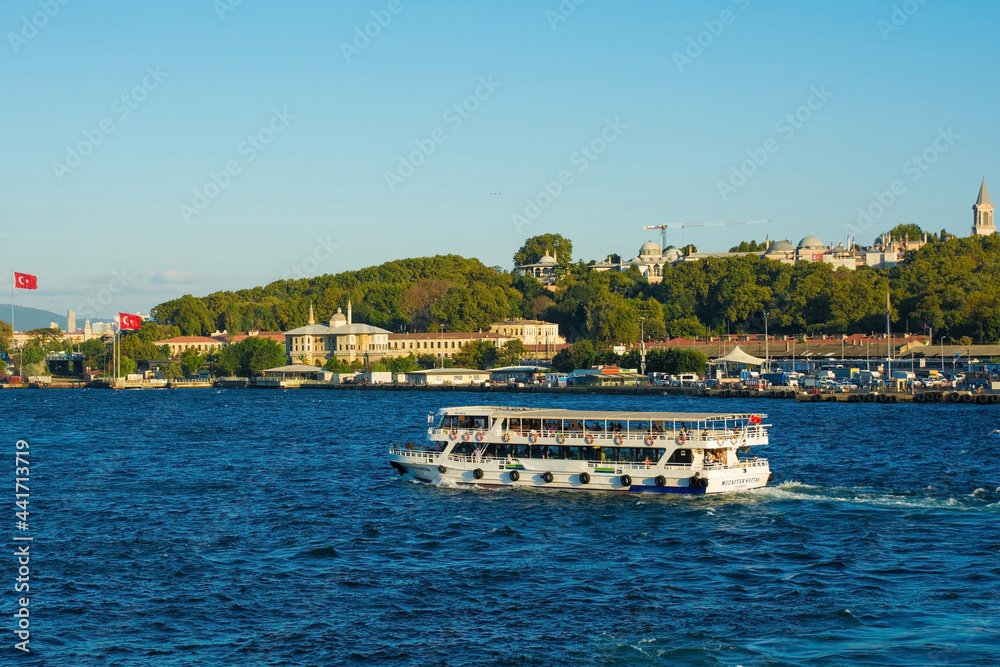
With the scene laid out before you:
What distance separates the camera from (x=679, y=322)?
187 metres

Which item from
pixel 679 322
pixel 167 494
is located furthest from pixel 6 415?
pixel 679 322

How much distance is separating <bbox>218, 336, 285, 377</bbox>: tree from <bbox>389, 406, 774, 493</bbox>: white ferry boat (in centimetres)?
13590

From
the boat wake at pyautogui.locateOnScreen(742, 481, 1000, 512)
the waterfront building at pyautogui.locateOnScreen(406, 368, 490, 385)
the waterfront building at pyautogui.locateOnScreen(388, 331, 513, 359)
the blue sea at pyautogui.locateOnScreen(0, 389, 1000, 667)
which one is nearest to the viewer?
the blue sea at pyautogui.locateOnScreen(0, 389, 1000, 667)

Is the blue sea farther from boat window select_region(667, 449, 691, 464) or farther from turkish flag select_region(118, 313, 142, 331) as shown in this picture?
turkish flag select_region(118, 313, 142, 331)

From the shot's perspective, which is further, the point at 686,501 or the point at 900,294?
the point at 900,294

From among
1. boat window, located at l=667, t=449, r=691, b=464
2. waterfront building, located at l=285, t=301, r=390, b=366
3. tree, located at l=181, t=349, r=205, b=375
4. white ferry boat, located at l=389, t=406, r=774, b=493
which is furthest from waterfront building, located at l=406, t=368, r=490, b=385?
boat window, located at l=667, t=449, r=691, b=464

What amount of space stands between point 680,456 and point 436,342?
15170 cm

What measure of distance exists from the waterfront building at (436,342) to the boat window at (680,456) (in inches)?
5642

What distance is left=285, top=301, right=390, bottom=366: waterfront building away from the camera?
192375mm

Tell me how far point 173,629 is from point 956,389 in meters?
100.0

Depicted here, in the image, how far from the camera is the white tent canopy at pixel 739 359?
146375 millimetres

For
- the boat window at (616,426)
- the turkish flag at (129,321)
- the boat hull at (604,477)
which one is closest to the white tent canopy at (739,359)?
the turkish flag at (129,321)

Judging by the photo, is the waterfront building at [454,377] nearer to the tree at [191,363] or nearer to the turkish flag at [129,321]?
the turkish flag at [129,321]

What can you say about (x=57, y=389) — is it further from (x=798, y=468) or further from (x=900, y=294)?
(x=798, y=468)
